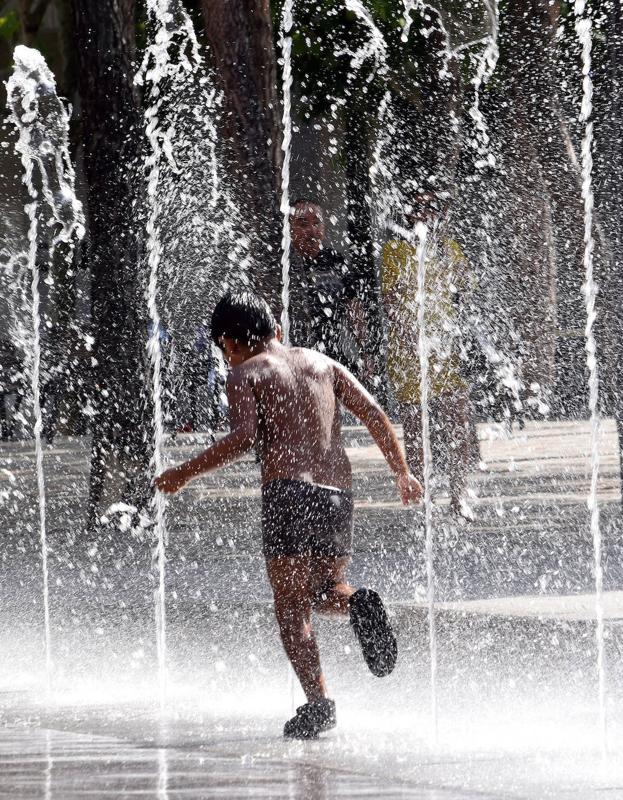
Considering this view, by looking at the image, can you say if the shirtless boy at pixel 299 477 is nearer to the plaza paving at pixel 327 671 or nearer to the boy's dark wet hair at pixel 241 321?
the boy's dark wet hair at pixel 241 321

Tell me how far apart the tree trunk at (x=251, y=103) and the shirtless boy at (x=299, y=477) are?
6.57 meters

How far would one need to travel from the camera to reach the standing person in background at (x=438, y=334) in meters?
10.1

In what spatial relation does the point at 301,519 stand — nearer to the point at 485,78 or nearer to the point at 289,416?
the point at 289,416

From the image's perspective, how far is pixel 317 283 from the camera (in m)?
11.0

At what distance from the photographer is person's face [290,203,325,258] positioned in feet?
34.0

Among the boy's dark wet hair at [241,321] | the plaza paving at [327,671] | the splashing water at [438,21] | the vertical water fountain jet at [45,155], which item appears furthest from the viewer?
the vertical water fountain jet at [45,155]

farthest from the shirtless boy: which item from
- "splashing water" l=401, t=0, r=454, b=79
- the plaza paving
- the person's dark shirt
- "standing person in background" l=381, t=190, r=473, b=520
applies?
"splashing water" l=401, t=0, r=454, b=79

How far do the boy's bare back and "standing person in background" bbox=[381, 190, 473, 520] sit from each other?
420cm

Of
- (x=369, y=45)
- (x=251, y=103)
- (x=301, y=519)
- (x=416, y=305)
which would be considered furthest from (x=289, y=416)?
(x=369, y=45)

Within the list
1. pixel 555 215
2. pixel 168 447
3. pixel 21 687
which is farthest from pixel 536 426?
pixel 21 687

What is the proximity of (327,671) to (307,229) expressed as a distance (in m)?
4.11

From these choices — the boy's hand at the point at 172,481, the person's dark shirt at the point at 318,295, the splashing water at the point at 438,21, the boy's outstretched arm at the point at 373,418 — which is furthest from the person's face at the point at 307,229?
the splashing water at the point at 438,21

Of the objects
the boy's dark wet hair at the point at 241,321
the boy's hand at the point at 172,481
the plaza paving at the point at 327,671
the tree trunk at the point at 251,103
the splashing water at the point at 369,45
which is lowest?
the plaza paving at the point at 327,671

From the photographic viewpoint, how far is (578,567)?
8.66 meters
